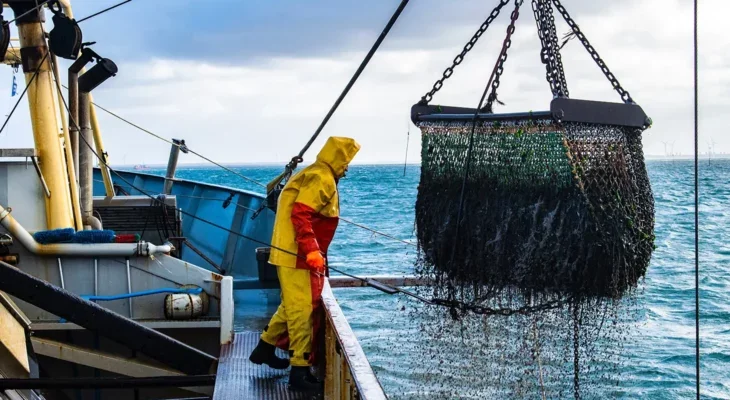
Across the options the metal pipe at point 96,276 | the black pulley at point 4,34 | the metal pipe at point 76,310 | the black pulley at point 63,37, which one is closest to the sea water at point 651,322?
the metal pipe at point 76,310

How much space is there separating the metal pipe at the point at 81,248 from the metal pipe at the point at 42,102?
0.96m

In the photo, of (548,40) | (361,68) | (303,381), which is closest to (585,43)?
(548,40)

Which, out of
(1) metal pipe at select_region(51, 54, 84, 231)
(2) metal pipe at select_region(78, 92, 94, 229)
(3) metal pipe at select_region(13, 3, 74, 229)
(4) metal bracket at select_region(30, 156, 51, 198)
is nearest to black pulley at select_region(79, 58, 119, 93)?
(2) metal pipe at select_region(78, 92, 94, 229)

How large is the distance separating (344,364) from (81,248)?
352cm

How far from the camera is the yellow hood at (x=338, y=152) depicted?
5016 millimetres

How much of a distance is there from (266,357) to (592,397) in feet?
23.8

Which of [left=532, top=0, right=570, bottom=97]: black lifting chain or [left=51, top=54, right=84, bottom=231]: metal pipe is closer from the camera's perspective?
[left=532, top=0, right=570, bottom=97]: black lifting chain

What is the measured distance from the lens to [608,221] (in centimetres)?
481

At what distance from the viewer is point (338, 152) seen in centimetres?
502

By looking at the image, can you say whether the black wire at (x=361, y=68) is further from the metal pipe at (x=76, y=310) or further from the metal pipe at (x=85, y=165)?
the metal pipe at (x=85, y=165)

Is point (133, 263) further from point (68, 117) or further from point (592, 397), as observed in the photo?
point (592, 397)

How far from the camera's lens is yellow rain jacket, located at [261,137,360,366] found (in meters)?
4.97

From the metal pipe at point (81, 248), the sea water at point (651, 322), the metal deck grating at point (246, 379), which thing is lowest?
the sea water at point (651, 322)

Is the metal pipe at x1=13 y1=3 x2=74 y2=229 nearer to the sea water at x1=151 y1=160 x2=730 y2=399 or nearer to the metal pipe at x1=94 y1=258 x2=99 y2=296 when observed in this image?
the metal pipe at x1=94 y1=258 x2=99 y2=296
